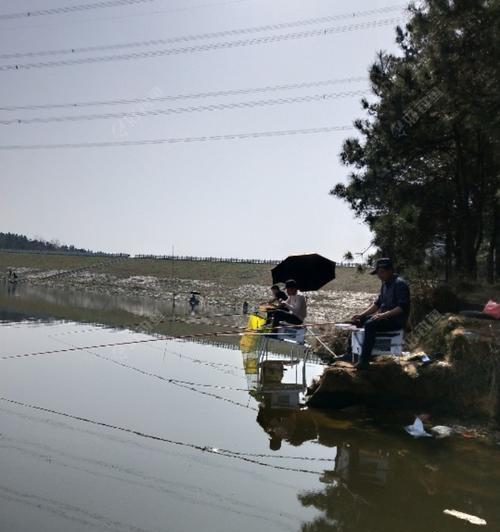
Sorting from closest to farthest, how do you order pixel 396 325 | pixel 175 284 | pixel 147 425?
1. pixel 147 425
2. pixel 396 325
3. pixel 175 284

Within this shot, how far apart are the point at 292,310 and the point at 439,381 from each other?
12.0 feet

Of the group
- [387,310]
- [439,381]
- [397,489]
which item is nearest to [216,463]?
[397,489]

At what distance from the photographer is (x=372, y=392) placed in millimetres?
10328

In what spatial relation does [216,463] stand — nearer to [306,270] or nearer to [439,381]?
[439,381]

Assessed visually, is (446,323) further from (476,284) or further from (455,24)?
(455,24)

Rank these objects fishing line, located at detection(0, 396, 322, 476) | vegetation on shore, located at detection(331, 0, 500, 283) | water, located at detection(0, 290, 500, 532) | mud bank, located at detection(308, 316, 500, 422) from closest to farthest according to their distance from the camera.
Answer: water, located at detection(0, 290, 500, 532), fishing line, located at detection(0, 396, 322, 476), mud bank, located at detection(308, 316, 500, 422), vegetation on shore, located at detection(331, 0, 500, 283)

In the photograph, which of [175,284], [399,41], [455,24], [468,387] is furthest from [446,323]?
[175,284]

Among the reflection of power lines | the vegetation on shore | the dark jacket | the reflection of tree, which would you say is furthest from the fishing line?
the vegetation on shore

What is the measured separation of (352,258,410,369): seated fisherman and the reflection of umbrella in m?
6.40

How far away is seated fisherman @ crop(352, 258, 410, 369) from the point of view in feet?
32.1

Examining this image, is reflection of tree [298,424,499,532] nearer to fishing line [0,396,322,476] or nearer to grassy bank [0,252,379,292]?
fishing line [0,396,322,476]

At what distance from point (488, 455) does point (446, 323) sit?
3.62 metres

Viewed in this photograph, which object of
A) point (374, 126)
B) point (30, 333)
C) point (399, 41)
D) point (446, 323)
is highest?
point (399, 41)

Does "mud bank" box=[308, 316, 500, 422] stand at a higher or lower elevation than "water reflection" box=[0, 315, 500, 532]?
higher
